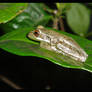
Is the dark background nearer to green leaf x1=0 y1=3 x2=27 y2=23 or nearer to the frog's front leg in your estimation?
the frog's front leg

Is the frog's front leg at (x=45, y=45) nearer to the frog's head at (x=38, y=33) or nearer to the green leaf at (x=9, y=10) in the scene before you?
the frog's head at (x=38, y=33)

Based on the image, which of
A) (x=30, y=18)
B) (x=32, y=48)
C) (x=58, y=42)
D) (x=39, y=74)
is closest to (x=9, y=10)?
(x=32, y=48)

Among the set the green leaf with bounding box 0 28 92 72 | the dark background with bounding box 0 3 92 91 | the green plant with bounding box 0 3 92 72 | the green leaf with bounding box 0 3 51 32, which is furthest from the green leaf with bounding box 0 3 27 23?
the dark background with bounding box 0 3 92 91

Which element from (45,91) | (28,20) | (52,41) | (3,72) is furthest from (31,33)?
(3,72)

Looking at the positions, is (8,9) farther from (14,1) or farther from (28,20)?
(28,20)

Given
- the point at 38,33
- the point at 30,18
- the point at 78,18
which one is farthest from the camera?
the point at 78,18

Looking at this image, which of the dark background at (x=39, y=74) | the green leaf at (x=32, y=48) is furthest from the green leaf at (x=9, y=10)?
the dark background at (x=39, y=74)

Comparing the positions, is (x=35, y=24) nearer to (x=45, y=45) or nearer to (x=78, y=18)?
(x=45, y=45)
